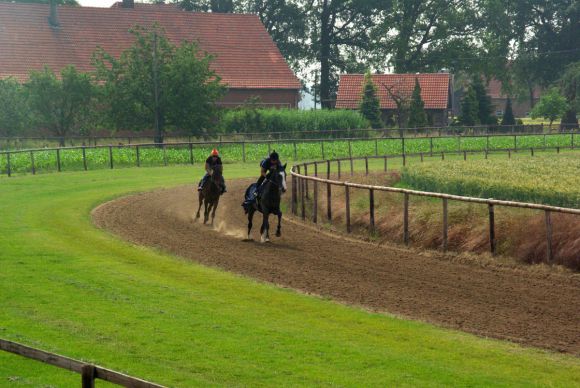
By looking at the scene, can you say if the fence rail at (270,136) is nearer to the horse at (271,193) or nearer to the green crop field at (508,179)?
the green crop field at (508,179)

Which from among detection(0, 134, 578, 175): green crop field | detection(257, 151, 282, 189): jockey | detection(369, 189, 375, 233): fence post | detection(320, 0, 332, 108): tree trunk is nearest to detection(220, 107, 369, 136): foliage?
detection(0, 134, 578, 175): green crop field

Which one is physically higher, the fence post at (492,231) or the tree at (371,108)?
the tree at (371,108)

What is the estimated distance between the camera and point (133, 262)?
19.3 meters

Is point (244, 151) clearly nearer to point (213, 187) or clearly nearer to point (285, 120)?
point (285, 120)

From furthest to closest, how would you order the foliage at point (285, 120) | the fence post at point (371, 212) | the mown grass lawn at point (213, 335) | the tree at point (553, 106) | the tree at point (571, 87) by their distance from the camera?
the tree at point (571, 87)
the tree at point (553, 106)
the foliage at point (285, 120)
the fence post at point (371, 212)
the mown grass lawn at point (213, 335)

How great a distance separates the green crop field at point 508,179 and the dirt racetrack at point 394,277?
5237 mm

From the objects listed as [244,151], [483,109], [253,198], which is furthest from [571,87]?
[253,198]

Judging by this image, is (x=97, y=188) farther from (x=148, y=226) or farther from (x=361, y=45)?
(x=361, y=45)

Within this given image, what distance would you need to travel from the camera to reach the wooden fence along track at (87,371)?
7.36 meters

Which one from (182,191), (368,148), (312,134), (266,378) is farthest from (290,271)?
(312,134)

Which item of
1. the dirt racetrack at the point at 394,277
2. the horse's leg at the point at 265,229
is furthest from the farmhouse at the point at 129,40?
the horse's leg at the point at 265,229

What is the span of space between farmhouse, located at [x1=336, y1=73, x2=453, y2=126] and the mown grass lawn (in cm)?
7015

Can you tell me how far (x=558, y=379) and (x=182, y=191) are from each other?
25060 millimetres

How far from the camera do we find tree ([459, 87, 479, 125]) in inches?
3206
